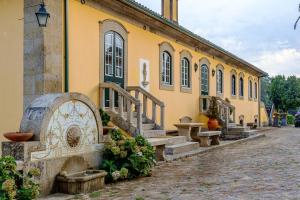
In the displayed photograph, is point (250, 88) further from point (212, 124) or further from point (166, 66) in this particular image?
point (166, 66)

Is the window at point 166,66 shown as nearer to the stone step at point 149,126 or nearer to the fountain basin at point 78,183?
the stone step at point 149,126

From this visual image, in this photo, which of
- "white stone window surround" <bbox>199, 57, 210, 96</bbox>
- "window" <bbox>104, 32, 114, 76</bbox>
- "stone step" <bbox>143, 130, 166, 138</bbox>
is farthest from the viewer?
"white stone window surround" <bbox>199, 57, 210, 96</bbox>

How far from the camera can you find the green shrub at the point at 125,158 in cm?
766

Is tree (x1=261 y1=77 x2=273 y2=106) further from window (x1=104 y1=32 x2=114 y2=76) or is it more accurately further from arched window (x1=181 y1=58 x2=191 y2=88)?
window (x1=104 y1=32 x2=114 y2=76)

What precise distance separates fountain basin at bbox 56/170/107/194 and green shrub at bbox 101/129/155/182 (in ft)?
2.62

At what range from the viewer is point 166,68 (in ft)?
49.9

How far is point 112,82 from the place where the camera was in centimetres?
1153

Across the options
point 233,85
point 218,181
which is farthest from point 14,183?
point 233,85

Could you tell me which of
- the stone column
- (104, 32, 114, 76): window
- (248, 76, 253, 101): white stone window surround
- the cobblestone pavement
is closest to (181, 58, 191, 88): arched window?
(104, 32, 114, 76): window

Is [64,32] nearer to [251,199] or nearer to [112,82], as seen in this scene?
[112,82]

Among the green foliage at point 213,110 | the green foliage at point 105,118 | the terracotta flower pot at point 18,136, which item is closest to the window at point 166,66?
the green foliage at point 213,110

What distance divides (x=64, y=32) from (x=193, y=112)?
30.6 ft

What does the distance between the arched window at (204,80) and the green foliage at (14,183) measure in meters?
13.6

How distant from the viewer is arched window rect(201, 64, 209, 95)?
18.7 meters
